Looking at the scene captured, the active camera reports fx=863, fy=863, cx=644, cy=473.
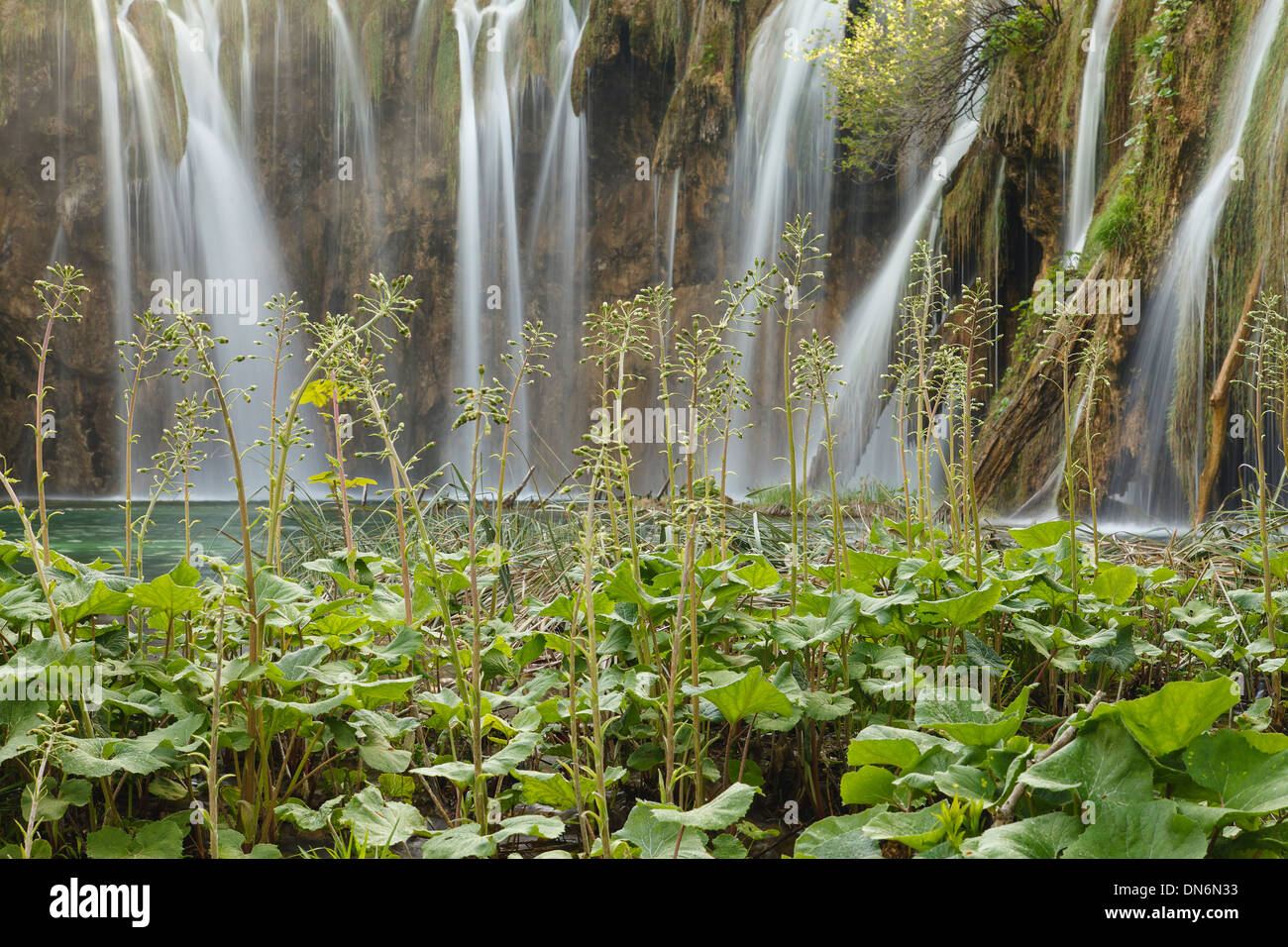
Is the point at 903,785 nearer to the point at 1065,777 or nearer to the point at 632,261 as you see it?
the point at 1065,777

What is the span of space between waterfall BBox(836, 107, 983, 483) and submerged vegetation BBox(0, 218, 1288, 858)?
831cm

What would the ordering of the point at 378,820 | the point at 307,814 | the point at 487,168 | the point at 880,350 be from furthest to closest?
1. the point at 487,168
2. the point at 880,350
3. the point at 307,814
4. the point at 378,820

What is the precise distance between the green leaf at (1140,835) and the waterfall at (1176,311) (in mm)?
5666

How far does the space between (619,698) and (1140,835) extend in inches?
29.3

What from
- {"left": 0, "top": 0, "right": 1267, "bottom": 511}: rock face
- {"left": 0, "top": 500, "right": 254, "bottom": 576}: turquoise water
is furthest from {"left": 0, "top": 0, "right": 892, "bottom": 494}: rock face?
{"left": 0, "top": 500, "right": 254, "bottom": 576}: turquoise water

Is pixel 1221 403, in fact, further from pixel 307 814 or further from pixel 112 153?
pixel 112 153

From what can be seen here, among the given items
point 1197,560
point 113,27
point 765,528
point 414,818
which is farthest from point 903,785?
point 113,27

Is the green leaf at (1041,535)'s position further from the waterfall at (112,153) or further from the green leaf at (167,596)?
the waterfall at (112,153)

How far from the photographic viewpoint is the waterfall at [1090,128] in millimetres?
7340

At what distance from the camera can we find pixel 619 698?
1392 mm

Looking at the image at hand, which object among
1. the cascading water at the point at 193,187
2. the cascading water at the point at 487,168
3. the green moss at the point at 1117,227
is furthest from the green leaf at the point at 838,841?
the cascading water at the point at 193,187

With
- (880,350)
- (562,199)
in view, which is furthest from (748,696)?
(562,199)

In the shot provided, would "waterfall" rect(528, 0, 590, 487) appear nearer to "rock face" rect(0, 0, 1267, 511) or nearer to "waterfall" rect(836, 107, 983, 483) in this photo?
"rock face" rect(0, 0, 1267, 511)

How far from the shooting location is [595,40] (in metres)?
14.6
